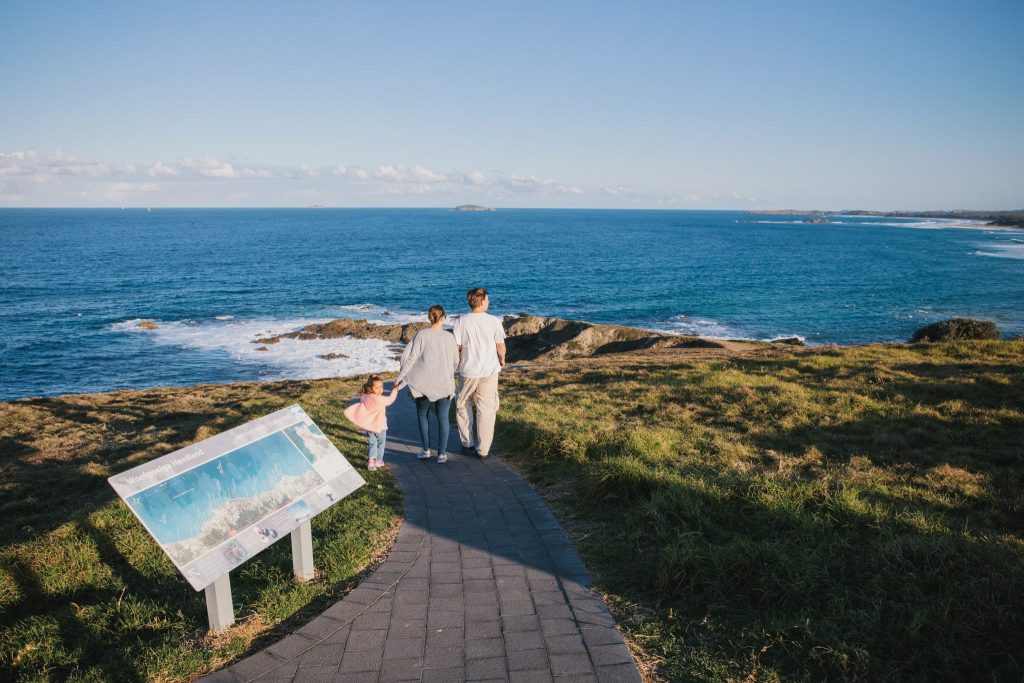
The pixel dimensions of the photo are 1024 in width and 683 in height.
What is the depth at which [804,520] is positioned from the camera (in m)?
4.95

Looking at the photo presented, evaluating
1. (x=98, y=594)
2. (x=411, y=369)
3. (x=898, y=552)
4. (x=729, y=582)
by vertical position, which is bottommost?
(x=98, y=594)

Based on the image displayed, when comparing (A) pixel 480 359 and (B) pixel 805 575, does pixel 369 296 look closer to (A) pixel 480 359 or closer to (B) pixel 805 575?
(A) pixel 480 359

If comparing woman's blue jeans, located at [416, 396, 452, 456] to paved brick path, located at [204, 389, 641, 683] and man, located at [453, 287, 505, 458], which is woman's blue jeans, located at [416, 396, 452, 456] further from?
paved brick path, located at [204, 389, 641, 683]

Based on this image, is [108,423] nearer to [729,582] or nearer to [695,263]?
[729,582]

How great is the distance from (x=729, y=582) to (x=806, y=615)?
54 cm

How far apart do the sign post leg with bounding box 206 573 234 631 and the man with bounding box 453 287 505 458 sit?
3845 millimetres

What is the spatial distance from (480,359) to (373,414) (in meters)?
1.48

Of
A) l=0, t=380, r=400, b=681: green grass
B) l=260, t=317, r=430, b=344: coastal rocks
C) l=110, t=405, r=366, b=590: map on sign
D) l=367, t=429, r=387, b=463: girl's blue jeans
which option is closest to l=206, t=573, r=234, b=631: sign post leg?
l=0, t=380, r=400, b=681: green grass

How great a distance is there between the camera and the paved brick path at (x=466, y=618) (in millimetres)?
3580

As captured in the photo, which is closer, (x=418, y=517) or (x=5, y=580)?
(x=5, y=580)

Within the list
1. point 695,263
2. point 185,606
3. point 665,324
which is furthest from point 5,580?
point 695,263

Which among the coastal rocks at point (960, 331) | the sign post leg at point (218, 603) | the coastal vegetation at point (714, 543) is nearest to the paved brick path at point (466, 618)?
the coastal vegetation at point (714, 543)

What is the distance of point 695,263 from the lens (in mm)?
75188

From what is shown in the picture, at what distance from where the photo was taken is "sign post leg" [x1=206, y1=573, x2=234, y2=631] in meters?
3.86
